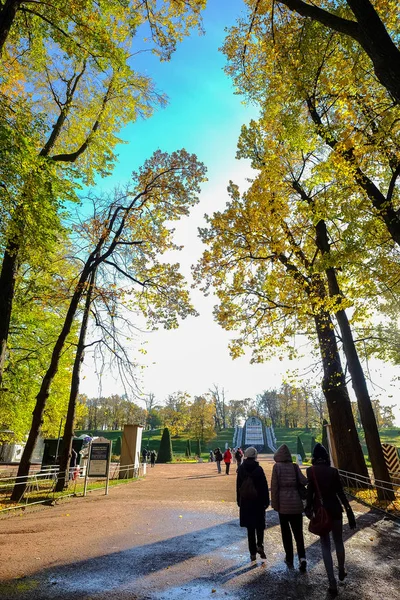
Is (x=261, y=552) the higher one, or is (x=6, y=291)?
(x=6, y=291)

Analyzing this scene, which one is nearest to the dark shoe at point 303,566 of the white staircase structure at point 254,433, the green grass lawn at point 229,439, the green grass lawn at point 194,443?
the green grass lawn at point 194,443

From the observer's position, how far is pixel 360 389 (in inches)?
466

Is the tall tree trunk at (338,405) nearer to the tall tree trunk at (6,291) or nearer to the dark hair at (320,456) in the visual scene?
the dark hair at (320,456)

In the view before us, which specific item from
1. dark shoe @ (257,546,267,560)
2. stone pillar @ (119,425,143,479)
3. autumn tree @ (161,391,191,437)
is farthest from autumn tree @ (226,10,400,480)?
autumn tree @ (161,391,191,437)

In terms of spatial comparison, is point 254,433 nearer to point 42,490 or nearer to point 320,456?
point 42,490

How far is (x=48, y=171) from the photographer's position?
8.43m

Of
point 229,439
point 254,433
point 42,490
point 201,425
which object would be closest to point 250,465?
point 42,490

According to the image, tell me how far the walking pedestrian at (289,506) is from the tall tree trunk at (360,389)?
269 inches

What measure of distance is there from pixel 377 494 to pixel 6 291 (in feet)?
39.6

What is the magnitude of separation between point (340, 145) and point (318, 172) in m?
1.41

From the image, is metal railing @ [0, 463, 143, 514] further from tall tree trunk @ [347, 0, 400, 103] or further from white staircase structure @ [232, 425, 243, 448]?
white staircase structure @ [232, 425, 243, 448]

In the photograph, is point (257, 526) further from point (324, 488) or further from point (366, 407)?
point (366, 407)

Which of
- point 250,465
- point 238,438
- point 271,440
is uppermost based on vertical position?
point 238,438

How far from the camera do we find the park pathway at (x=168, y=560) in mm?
4012
